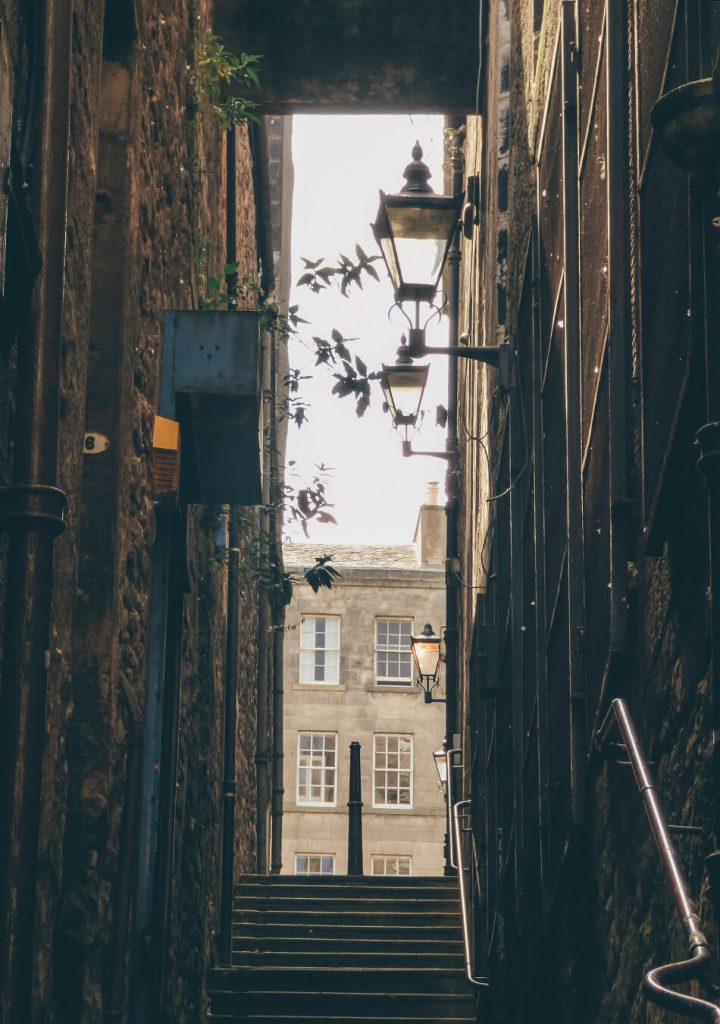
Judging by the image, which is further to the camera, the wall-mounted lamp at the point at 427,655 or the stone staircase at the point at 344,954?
the wall-mounted lamp at the point at 427,655

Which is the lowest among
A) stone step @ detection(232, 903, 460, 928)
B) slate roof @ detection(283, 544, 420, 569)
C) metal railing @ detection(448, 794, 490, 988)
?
stone step @ detection(232, 903, 460, 928)

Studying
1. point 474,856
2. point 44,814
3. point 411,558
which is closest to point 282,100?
point 474,856

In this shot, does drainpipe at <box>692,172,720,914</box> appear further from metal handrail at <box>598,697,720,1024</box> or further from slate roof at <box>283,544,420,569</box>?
slate roof at <box>283,544,420,569</box>

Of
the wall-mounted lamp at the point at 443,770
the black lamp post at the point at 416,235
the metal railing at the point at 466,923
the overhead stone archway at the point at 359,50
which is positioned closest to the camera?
the black lamp post at the point at 416,235

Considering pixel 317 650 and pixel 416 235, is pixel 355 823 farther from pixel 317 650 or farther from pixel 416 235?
pixel 317 650

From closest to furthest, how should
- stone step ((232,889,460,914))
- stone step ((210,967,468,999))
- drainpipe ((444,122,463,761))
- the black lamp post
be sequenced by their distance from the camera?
the black lamp post
stone step ((210,967,468,999))
stone step ((232,889,460,914))
drainpipe ((444,122,463,761))

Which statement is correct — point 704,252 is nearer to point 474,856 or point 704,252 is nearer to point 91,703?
point 91,703

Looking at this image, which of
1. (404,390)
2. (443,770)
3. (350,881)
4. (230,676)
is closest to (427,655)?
(443,770)

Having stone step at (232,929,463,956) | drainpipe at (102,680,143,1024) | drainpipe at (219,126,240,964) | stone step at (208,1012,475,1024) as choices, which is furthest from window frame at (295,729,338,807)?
drainpipe at (102,680,143,1024)

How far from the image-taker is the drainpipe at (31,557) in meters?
3.60

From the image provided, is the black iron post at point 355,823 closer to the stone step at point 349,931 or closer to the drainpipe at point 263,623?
the drainpipe at point 263,623

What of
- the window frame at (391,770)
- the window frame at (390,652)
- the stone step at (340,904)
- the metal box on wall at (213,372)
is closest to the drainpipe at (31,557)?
the metal box on wall at (213,372)

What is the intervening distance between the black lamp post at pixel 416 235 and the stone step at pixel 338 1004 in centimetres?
396

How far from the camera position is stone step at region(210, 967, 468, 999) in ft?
31.3
